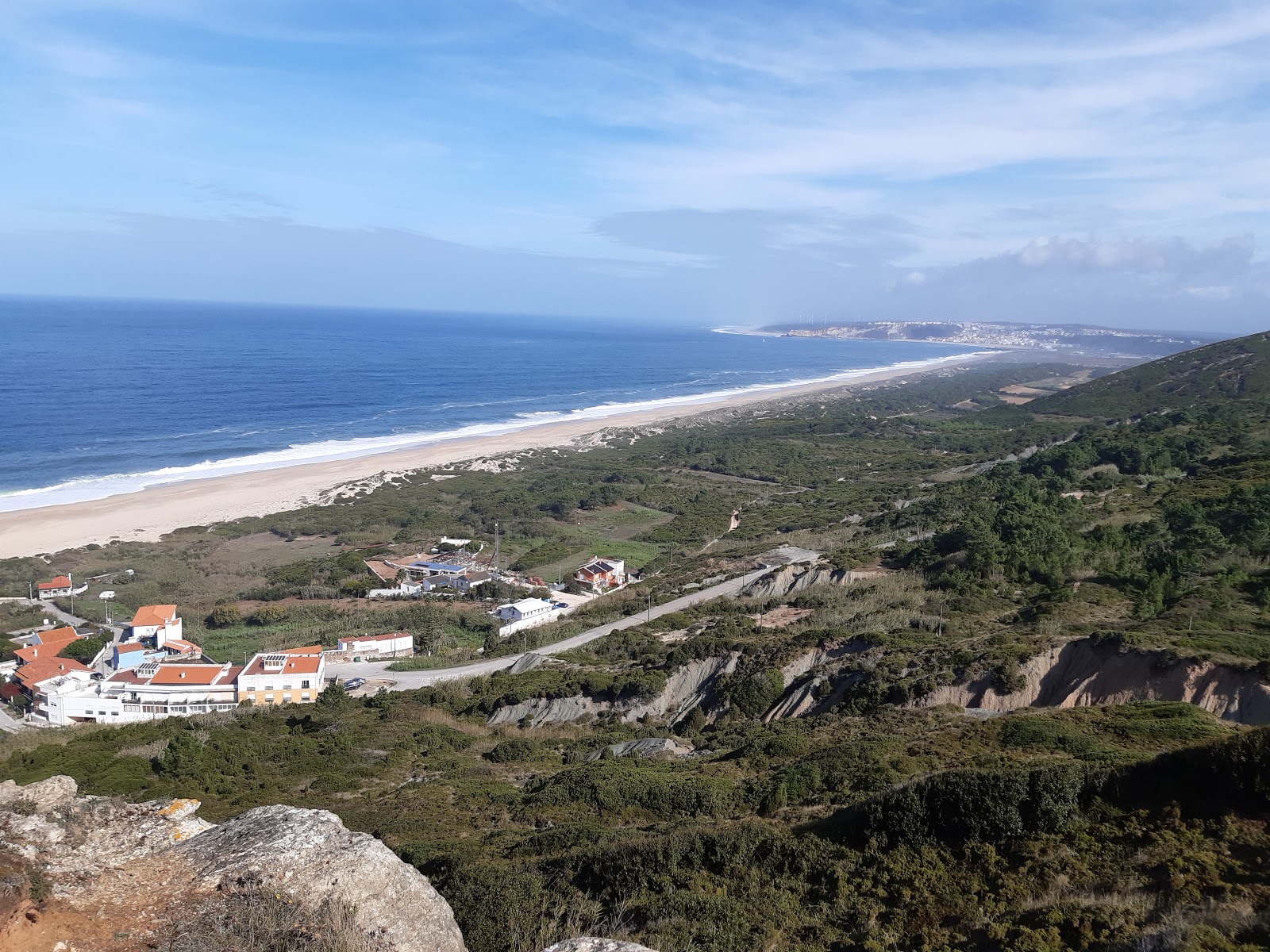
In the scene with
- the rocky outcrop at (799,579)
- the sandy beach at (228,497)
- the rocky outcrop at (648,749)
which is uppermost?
the sandy beach at (228,497)

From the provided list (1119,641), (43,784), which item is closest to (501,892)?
(43,784)

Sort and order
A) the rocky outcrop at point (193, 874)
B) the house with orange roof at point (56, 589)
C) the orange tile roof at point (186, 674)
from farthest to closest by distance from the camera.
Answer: the house with orange roof at point (56, 589)
the orange tile roof at point (186, 674)
the rocky outcrop at point (193, 874)

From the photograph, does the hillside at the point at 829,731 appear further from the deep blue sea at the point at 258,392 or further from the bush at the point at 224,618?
the deep blue sea at the point at 258,392

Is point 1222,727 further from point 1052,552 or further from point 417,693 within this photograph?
point 417,693

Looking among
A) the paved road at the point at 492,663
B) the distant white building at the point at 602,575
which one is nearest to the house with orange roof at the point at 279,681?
the paved road at the point at 492,663

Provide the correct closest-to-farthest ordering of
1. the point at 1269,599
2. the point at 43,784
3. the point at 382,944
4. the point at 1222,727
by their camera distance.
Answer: the point at 382,944
the point at 43,784
the point at 1222,727
the point at 1269,599
